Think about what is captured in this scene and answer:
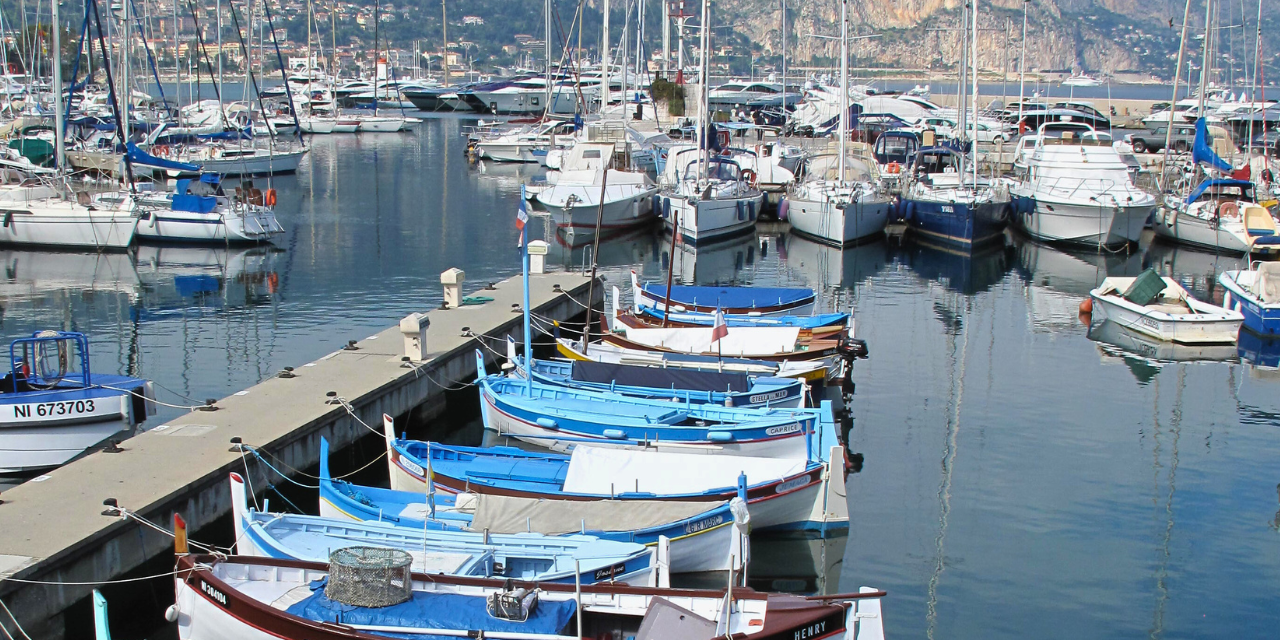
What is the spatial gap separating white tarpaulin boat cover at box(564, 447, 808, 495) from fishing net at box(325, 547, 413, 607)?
16.7 feet

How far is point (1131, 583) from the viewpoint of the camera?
1781 centimetres

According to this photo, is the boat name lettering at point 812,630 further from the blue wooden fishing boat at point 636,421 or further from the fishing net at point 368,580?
the blue wooden fishing boat at point 636,421

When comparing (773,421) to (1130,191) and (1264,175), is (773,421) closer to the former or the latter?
(1130,191)

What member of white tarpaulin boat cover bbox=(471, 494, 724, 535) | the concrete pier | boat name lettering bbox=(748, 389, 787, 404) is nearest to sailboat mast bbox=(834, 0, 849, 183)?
the concrete pier

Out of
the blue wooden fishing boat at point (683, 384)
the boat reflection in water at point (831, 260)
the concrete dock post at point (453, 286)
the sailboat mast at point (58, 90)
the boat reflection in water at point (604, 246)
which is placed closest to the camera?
the blue wooden fishing boat at point (683, 384)

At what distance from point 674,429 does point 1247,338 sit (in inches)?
840

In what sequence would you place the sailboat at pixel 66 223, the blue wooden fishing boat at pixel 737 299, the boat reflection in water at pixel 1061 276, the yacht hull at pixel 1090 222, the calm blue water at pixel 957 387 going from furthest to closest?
the yacht hull at pixel 1090 222 → the sailboat at pixel 66 223 → the boat reflection in water at pixel 1061 276 → the blue wooden fishing boat at pixel 737 299 → the calm blue water at pixel 957 387

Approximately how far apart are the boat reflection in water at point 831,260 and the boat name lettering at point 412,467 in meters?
25.7

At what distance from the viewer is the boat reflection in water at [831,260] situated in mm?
44156

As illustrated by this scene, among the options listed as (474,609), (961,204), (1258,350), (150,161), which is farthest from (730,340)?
(150,161)

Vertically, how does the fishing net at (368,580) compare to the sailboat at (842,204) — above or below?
below

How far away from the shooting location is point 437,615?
12.9 m

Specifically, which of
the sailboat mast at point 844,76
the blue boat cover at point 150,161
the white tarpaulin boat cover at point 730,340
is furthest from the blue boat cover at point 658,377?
the blue boat cover at point 150,161

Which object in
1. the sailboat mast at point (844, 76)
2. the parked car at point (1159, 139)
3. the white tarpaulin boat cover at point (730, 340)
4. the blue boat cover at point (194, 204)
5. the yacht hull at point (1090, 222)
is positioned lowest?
the white tarpaulin boat cover at point (730, 340)
